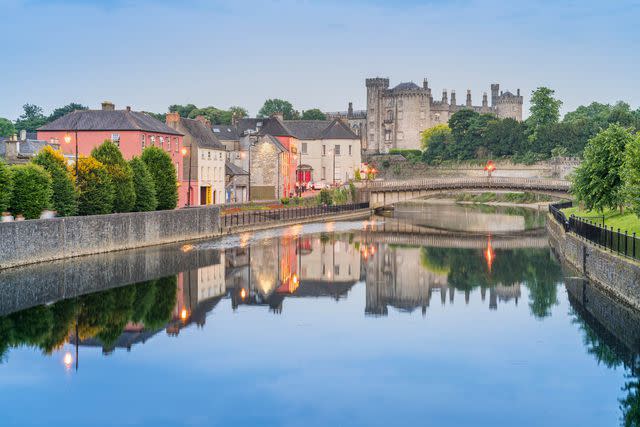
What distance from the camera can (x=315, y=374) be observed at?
2533 centimetres

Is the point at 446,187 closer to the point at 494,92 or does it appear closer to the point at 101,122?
the point at 101,122

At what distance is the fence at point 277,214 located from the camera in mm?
68438

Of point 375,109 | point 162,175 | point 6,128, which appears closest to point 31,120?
point 6,128

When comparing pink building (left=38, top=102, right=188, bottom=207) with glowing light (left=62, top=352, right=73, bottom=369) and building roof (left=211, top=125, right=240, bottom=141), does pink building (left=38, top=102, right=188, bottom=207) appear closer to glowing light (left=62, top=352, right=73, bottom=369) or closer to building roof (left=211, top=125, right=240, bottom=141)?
building roof (left=211, top=125, right=240, bottom=141)

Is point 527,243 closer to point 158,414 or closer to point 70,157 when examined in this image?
point 70,157

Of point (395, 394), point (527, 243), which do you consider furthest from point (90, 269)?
point (527, 243)

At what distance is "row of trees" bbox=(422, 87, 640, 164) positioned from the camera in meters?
135

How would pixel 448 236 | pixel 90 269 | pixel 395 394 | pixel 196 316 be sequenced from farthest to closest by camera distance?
pixel 448 236 → pixel 90 269 → pixel 196 316 → pixel 395 394

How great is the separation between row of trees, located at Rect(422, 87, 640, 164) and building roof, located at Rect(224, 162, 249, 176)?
57.1 metres

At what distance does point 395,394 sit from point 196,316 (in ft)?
40.1

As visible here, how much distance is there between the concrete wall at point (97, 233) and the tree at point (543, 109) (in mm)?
96907

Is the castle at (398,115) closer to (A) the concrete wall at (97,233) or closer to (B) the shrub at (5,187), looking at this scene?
(A) the concrete wall at (97,233)

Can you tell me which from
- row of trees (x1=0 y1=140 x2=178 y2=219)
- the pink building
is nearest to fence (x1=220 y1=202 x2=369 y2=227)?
row of trees (x1=0 y1=140 x2=178 y2=219)

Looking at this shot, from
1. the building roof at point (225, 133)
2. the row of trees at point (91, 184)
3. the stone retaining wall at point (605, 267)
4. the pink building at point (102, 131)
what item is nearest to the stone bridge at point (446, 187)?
the building roof at point (225, 133)
